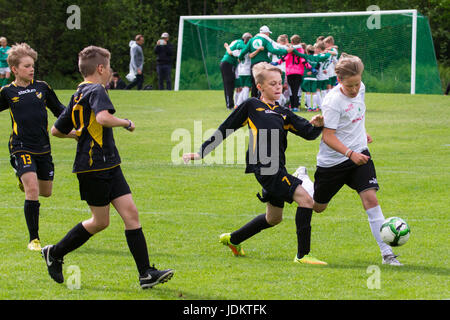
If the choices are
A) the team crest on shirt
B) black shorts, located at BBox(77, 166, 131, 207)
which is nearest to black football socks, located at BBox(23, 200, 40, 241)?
black shorts, located at BBox(77, 166, 131, 207)

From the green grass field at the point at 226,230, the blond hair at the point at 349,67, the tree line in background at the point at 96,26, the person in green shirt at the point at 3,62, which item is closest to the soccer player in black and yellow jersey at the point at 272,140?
the blond hair at the point at 349,67

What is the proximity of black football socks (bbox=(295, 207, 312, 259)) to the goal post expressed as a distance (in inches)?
825

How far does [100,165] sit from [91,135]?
0.78 feet

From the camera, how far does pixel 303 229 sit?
255 inches

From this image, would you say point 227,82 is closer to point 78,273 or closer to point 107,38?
point 78,273

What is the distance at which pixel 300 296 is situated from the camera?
18.0ft

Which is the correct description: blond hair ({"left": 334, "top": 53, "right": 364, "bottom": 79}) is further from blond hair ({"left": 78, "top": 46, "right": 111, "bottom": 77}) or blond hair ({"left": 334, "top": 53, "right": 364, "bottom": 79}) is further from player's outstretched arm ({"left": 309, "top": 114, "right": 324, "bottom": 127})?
blond hair ({"left": 78, "top": 46, "right": 111, "bottom": 77})

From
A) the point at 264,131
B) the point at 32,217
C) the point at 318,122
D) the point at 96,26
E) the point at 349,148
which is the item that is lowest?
the point at 96,26

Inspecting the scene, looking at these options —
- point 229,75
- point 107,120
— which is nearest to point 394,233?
point 107,120

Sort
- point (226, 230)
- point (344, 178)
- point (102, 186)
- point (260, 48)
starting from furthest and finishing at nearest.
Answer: point (260, 48), point (226, 230), point (344, 178), point (102, 186)

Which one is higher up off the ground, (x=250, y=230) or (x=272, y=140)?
(x=272, y=140)

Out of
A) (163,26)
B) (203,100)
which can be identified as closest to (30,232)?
(203,100)

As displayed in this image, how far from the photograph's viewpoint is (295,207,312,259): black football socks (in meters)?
6.46

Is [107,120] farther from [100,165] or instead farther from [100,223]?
[100,223]
